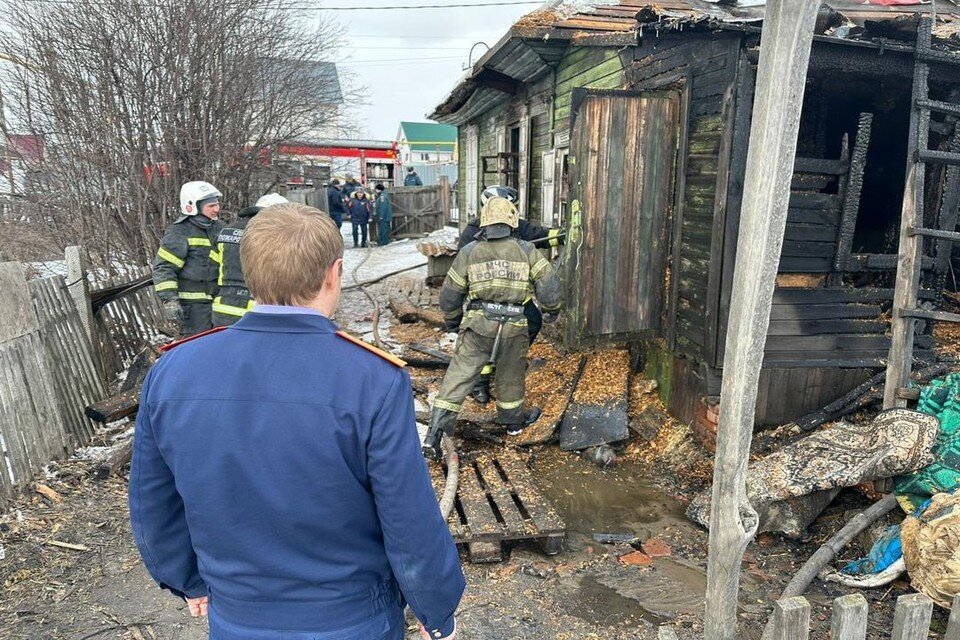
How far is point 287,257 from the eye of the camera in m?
1.39

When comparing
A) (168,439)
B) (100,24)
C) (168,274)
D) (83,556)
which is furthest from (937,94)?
(100,24)

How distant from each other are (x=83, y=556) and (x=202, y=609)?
2473 millimetres

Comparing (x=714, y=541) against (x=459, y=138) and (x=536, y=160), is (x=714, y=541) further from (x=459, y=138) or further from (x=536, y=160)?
(x=459, y=138)

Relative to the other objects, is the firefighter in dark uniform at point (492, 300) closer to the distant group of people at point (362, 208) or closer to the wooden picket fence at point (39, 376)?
the wooden picket fence at point (39, 376)

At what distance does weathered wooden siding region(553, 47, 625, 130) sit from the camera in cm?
613

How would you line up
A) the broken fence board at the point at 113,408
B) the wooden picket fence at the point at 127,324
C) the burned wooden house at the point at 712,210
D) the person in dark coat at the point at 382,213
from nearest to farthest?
the burned wooden house at the point at 712,210 → the broken fence board at the point at 113,408 → the wooden picket fence at the point at 127,324 → the person in dark coat at the point at 382,213

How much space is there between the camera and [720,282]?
15.2ft

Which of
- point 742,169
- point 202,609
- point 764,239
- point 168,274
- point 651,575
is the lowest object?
point 651,575

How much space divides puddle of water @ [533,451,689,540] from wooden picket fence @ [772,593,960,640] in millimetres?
2037

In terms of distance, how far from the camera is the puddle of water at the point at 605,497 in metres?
4.08

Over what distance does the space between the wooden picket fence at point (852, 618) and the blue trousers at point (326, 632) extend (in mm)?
1215

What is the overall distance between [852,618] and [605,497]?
2.63 m

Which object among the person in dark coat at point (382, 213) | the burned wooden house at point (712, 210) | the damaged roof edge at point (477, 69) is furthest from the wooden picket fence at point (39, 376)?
the person in dark coat at point (382, 213)

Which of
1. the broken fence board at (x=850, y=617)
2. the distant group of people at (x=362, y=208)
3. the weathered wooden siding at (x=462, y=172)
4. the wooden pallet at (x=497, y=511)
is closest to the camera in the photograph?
the broken fence board at (x=850, y=617)
